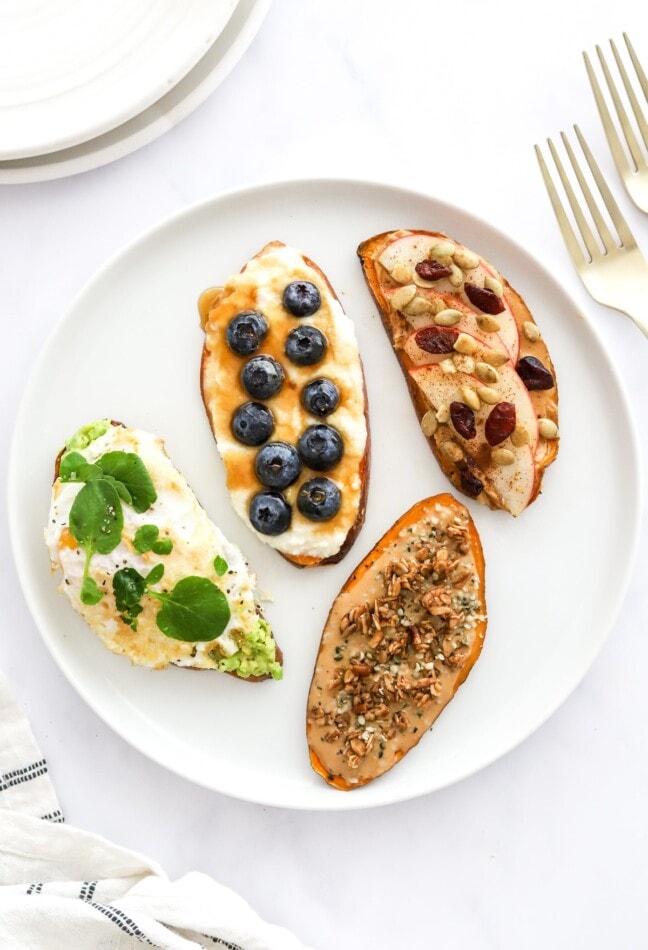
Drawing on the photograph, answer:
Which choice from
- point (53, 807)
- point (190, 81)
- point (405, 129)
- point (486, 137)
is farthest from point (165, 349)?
point (53, 807)

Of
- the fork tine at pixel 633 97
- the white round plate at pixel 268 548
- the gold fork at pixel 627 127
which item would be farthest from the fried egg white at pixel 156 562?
the fork tine at pixel 633 97

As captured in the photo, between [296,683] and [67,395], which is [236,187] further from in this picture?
[296,683]

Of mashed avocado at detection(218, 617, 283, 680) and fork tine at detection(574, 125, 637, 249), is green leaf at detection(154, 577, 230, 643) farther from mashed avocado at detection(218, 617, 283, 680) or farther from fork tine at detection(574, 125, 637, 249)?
fork tine at detection(574, 125, 637, 249)

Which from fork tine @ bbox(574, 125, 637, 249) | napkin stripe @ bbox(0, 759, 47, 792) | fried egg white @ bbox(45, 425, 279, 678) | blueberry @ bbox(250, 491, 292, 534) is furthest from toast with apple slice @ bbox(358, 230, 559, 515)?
napkin stripe @ bbox(0, 759, 47, 792)

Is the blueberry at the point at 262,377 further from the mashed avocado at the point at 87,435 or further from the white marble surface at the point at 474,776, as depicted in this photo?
the white marble surface at the point at 474,776

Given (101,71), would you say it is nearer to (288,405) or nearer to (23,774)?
(288,405)

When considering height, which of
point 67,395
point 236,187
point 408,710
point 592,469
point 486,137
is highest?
point 486,137
